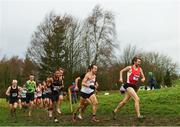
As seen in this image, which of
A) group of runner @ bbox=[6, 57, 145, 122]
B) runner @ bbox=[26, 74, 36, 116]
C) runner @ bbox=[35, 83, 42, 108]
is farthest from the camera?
runner @ bbox=[35, 83, 42, 108]

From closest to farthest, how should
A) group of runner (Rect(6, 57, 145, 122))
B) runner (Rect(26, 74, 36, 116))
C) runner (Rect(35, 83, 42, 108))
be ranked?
group of runner (Rect(6, 57, 145, 122)), runner (Rect(26, 74, 36, 116)), runner (Rect(35, 83, 42, 108))

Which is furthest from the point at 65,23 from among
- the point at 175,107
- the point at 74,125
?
the point at 74,125

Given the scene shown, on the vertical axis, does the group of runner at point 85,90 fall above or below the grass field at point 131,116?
above

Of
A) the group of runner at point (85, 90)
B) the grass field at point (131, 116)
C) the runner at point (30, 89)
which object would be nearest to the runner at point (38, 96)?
Result: the runner at point (30, 89)

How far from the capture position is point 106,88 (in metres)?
62.5

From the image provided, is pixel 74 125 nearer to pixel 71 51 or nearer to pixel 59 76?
pixel 59 76

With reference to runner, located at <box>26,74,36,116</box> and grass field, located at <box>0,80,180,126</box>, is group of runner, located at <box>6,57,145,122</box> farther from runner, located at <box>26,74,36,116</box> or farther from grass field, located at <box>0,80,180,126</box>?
grass field, located at <box>0,80,180,126</box>

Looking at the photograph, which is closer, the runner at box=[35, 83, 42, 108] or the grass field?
the grass field

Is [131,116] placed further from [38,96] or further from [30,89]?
[38,96]

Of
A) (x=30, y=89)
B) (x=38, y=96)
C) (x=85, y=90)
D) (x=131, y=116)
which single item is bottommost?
(x=131, y=116)

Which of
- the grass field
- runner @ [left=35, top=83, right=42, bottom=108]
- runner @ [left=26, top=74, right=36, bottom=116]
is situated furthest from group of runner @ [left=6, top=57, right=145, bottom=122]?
runner @ [left=35, top=83, right=42, bottom=108]

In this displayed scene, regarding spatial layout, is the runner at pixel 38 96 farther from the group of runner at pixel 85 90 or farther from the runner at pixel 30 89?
the group of runner at pixel 85 90

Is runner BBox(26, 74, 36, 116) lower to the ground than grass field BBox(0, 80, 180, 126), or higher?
higher

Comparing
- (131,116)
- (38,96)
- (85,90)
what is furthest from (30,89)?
(85,90)
